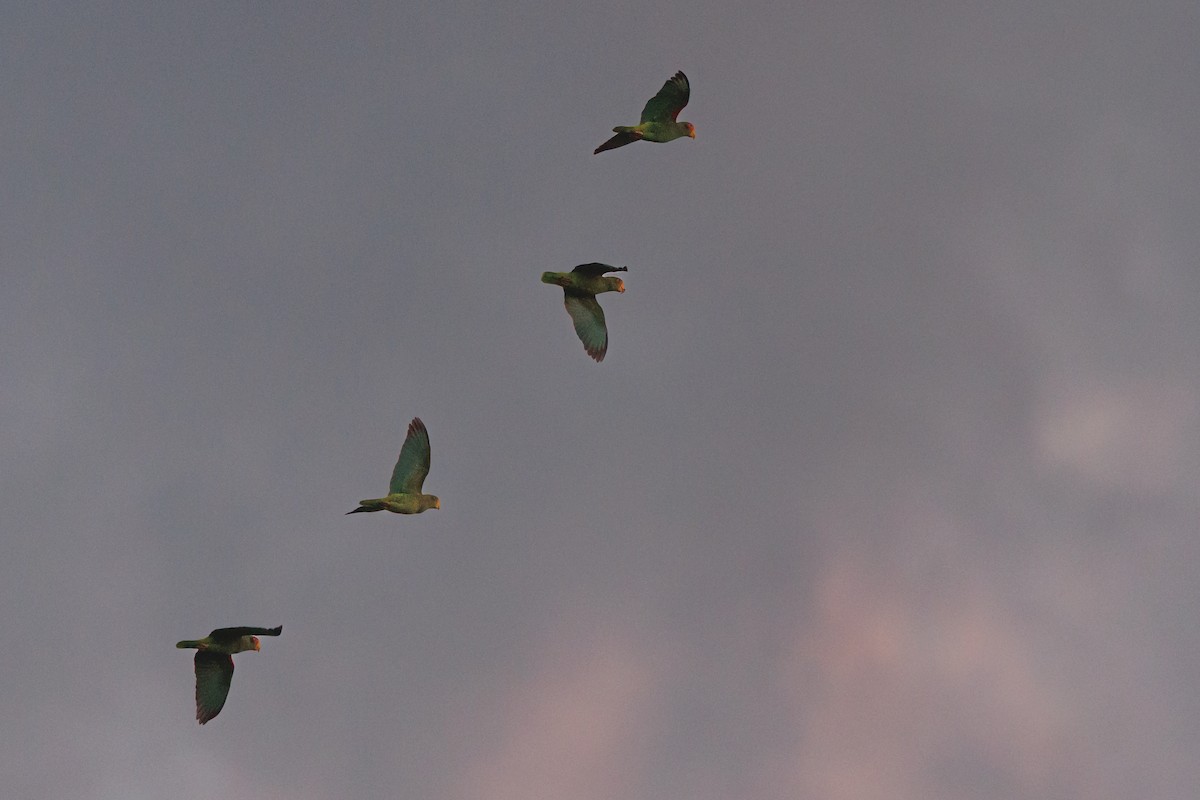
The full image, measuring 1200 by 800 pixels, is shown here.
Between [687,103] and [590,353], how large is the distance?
9261 millimetres

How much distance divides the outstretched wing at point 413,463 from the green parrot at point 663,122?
11.6 metres

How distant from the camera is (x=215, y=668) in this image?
38.9 meters

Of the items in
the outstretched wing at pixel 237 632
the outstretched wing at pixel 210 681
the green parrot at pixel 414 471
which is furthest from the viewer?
the green parrot at pixel 414 471

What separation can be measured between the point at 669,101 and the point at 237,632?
22.6 meters

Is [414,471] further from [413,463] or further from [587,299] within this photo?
[587,299]

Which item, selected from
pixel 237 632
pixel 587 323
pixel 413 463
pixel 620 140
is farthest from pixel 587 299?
pixel 237 632

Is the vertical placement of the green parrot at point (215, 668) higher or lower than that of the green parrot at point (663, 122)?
lower

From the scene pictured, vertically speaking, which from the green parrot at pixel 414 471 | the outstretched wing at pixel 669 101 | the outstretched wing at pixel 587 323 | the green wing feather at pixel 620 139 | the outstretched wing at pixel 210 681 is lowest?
the outstretched wing at pixel 210 681

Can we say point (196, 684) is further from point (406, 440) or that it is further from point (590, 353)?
point (590, 353)

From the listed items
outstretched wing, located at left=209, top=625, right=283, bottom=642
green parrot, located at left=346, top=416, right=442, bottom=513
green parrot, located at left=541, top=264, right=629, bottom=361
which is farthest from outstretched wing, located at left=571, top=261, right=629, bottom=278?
outstretched wing, located at left=209, top=625, right=283, bottom=642

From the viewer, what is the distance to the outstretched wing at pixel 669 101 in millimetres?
38969

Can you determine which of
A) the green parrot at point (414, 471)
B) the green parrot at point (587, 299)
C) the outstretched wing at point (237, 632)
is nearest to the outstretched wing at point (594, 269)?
the green parrot at point (587, 299)

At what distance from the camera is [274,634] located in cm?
3462

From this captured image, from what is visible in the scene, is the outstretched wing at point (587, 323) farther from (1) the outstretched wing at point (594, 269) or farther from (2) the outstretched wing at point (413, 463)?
(2) the outstretched wing at point (413, 463)
